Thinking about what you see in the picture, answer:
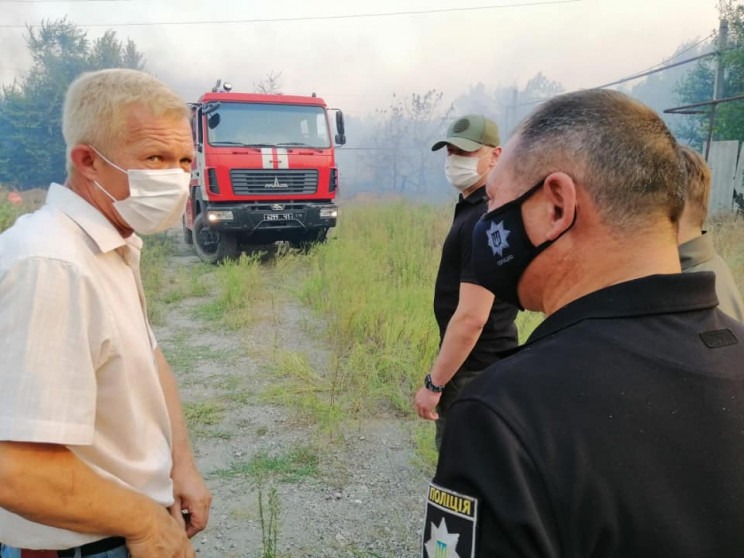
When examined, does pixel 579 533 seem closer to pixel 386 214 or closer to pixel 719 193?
pixel 386 214

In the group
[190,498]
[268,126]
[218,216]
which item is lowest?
[218,216]

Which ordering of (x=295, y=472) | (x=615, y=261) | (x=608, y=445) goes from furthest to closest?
(x=295, y=472) → (x=615, y=261) → (x=608, y=445)

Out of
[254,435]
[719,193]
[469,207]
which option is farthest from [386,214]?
[469,207]

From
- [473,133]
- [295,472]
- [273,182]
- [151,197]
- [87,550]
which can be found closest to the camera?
[87,550]

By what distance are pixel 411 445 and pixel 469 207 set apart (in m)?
1.91

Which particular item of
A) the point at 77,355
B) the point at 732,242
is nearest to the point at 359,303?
the point at 77,355

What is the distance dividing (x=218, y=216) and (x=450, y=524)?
8639mm

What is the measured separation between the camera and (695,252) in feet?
5.91

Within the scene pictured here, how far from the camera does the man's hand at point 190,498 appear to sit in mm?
1446

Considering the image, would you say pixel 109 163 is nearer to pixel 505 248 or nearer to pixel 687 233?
pixel 505 248

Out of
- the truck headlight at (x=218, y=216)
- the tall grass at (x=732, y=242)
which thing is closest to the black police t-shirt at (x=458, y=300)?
the tall grass at (x=732, y=242)

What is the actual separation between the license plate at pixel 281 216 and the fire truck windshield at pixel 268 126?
1.27 m

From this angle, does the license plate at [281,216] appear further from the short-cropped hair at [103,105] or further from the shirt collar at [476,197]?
the short-cropped hair at [103,105]

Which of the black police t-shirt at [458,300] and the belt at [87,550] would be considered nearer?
the belt at [87,550]
